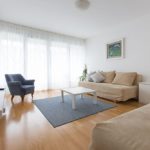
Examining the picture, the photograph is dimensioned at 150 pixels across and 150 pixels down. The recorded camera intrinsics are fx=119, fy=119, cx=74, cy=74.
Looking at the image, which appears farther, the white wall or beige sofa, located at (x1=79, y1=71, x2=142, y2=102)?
the white wall

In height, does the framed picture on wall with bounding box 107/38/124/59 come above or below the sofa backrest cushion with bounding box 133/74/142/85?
above

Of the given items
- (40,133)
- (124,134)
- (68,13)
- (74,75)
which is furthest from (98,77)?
(124,134)

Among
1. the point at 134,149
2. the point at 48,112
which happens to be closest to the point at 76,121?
the point at 48,112

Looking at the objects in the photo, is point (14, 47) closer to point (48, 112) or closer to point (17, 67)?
point (17, 67)

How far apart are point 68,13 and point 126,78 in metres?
2.48

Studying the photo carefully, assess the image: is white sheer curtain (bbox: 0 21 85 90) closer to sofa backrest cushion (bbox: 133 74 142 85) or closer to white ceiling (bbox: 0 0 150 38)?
white ceiling (bbox: 0 0 150 38)

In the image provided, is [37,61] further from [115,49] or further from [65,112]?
[115,49]

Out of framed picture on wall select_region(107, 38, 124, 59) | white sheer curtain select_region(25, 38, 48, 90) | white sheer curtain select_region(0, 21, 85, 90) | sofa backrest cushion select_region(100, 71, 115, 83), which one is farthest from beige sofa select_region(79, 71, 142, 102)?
white sheer curtain select_region(25, 38, 48, 90)

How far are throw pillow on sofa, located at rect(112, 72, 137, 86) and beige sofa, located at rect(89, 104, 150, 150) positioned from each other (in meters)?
2.71

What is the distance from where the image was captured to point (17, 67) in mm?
4184

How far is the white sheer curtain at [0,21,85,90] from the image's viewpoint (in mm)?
3988

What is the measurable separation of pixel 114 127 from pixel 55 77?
444 cm

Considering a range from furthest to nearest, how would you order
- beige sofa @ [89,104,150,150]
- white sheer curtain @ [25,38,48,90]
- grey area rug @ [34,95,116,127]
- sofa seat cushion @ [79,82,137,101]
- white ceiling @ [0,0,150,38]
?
white sheer curtain @ [25,38,48,90]
sofa seat cushion @ [79,82,137,101]
white ceiling @ [0,0,150,38]
grey area rug @ [34,95,116,127]
beige sofa @ [89,104,150,150]

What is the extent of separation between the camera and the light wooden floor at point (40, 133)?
148cm
